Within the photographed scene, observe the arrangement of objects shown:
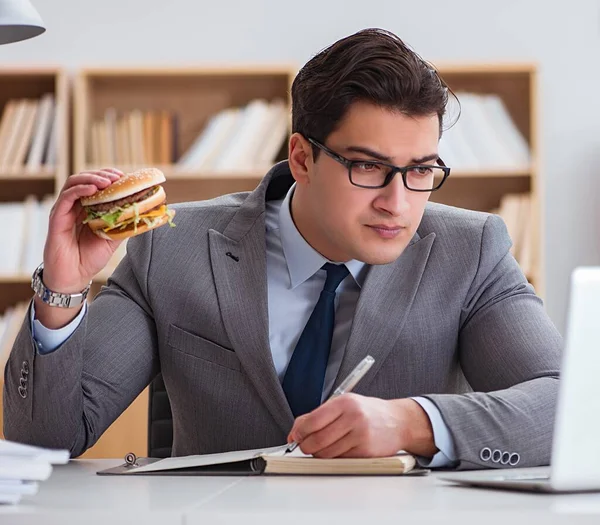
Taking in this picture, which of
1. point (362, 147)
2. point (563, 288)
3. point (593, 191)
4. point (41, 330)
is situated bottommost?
point (563, 288)

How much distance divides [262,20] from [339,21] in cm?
33

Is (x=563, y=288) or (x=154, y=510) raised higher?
(x=154, y=510)

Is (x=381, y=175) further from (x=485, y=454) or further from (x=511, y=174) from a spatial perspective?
(x=511, y=174)

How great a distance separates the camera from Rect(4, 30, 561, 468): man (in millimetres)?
1572

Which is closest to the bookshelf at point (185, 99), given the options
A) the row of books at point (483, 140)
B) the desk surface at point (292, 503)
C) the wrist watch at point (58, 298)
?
the row of books at point (483, 140)

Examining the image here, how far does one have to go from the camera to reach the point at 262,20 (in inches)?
163

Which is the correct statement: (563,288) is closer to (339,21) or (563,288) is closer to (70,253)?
(339,21)

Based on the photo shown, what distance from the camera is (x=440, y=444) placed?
133 centimetres

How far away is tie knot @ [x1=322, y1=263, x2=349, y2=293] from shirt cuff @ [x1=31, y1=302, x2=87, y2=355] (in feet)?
1.61

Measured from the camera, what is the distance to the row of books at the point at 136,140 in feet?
12.8


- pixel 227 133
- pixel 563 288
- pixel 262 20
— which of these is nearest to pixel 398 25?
pixel 262 20

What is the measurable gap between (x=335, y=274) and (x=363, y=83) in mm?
357

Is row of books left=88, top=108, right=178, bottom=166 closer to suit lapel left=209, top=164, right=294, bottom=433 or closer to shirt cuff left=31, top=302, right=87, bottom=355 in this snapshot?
suit lapel left=209, top=164, right=294, bottom=433

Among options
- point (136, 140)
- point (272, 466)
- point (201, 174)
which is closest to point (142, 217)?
point (272, 466)
